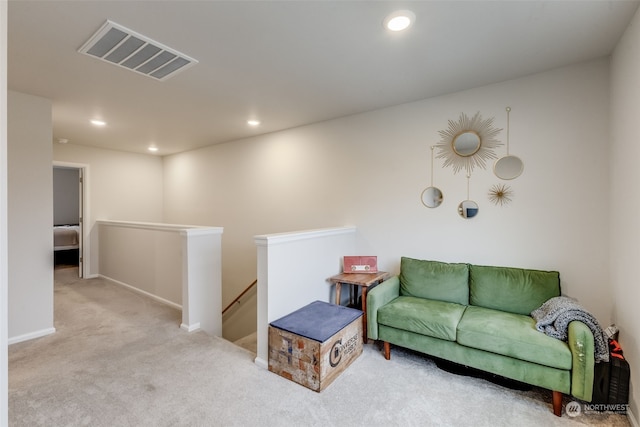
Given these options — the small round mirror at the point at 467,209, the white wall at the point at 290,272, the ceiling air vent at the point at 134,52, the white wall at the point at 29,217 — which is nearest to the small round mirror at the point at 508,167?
the small round mirror at the point at 467,209

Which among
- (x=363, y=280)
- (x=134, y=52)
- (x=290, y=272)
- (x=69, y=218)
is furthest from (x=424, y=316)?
(x=69, y=218)

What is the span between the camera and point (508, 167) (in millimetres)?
2781

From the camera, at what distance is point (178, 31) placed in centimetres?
199

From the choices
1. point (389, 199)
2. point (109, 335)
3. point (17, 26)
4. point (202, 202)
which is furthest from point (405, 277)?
point (202, 202)

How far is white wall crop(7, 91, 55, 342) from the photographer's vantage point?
2.89 metres

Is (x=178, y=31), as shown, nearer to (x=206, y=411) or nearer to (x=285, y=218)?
(x=206, y=411)

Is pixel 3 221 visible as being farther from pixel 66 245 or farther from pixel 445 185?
pixel 66 245

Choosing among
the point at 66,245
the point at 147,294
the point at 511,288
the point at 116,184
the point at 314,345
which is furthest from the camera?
the point at 66,245

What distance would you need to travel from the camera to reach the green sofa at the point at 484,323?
1.91m

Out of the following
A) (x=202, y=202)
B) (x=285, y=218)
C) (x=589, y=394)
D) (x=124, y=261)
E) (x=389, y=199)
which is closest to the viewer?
(x=589, y=394)

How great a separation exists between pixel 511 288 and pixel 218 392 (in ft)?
8.31

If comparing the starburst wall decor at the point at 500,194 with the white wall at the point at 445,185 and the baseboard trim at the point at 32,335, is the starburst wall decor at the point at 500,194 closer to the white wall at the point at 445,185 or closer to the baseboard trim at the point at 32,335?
the white wall at the point at 445,185

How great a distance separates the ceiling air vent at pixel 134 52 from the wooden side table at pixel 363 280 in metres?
2.41

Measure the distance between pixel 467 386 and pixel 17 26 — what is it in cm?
402
